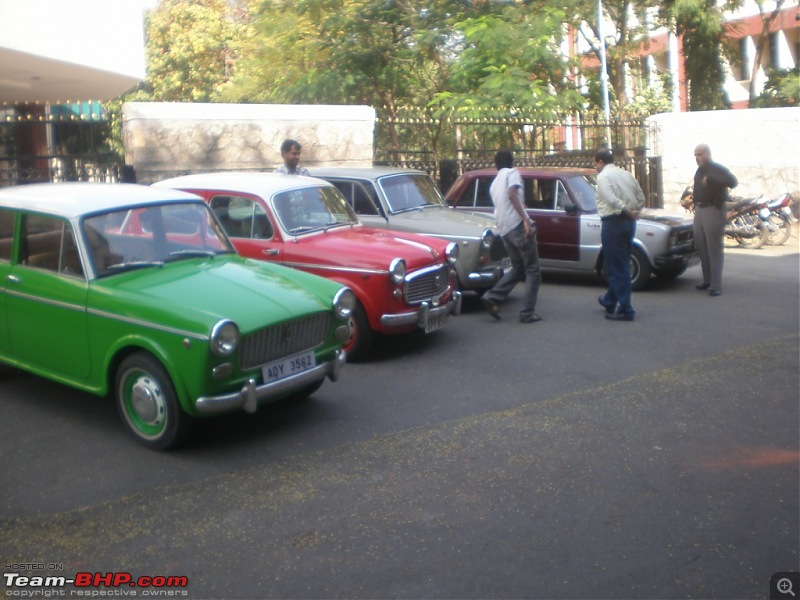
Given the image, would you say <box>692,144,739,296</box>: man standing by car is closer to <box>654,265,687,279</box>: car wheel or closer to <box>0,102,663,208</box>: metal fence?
<box>654,265,687,279</box>: car wheel

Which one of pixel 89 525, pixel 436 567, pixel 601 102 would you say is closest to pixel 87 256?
pixel 89 525

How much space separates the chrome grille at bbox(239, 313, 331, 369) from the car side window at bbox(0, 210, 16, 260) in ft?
7.78

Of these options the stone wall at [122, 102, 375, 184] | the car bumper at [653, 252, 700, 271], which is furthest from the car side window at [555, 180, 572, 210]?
the stone wall at [122, 102, 375, 184]

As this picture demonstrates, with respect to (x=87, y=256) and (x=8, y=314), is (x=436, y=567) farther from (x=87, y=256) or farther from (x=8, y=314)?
(x=8, y=314)

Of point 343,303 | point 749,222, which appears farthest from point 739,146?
point 343,303

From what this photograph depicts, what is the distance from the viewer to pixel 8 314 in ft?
23.0

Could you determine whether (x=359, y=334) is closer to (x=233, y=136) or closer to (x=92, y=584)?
(x=92, y=584)

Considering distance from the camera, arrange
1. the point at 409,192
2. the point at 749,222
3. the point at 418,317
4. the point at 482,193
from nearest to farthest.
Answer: the point at 418,317
the point at 409,192
the point at 482,193
the point at 749,222

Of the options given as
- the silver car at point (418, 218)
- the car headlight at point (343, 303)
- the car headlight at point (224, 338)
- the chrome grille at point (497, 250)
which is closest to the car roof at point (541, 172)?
the silver car at point (418, 218)

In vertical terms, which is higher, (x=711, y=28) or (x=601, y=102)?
(x=711, y=28)

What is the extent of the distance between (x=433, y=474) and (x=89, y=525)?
2.01 meters

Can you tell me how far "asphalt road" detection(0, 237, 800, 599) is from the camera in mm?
4402

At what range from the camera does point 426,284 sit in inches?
346

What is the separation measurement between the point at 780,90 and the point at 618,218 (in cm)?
2072
